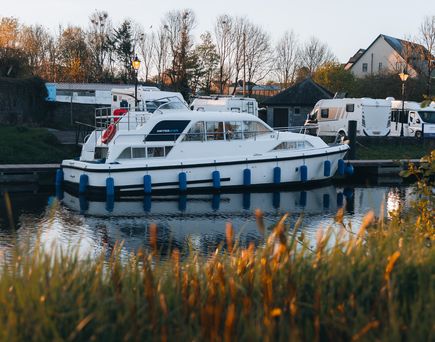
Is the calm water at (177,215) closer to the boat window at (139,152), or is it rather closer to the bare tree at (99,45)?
the boat window at (139,152)

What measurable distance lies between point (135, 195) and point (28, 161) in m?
7.43

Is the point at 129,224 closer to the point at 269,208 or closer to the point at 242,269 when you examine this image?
the point at 269,208

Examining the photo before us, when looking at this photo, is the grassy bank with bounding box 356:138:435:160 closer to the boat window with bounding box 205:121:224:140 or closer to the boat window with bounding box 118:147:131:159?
the boat window with bounding box 205:121:224:140

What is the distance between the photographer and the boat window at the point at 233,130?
74.7ft

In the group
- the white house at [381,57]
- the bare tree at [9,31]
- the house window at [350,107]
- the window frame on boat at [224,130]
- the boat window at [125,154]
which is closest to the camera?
the boat window at [125,154]

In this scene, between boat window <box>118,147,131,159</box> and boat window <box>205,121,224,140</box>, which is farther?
boat window <box>205,121,224,140</box>

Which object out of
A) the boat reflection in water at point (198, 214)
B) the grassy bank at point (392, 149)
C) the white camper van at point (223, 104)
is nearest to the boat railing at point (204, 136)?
the boat reflection in water at point (198, 214)

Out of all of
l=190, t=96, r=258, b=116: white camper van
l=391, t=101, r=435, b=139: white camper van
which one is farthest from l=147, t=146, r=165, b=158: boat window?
l=391, t=101, r=435, b=139: white camper van

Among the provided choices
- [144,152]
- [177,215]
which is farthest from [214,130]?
[177,215]

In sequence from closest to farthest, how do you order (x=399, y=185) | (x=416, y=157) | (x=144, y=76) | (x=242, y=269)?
(x=242, y=269) < (x=399, y=185) < (x=416, y=157) < (x=144, y=76)

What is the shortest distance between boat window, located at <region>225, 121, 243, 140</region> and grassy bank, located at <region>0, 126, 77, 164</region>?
8.22 meters

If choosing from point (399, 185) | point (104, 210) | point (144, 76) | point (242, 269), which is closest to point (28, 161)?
point (104, 210)

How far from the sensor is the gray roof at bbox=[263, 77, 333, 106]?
42.9 m

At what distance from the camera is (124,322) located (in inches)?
161
